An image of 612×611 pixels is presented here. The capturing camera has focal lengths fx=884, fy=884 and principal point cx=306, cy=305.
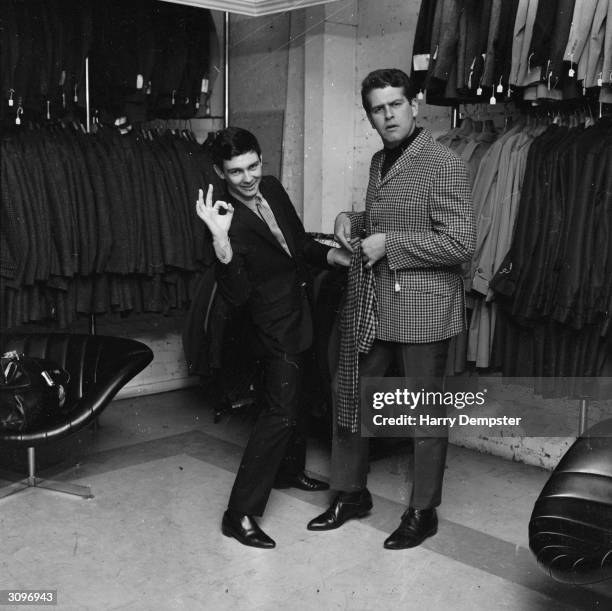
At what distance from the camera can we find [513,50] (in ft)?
11.7

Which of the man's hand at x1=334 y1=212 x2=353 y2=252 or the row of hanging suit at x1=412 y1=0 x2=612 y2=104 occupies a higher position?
the row of hanging suit at x1=412 y1=0 x2=612 y2=104

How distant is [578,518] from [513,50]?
1991 mm

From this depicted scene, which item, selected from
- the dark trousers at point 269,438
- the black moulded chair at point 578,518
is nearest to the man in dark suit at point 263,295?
the dark trousers at point 269,438

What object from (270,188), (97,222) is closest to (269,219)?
(270,188)

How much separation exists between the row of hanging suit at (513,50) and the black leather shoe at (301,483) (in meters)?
1.75

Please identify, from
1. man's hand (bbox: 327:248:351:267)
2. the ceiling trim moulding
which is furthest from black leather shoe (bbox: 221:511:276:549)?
the ceiling trim moulding

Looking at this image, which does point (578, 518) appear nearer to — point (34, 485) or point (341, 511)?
point (341, 511)

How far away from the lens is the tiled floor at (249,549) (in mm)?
2723

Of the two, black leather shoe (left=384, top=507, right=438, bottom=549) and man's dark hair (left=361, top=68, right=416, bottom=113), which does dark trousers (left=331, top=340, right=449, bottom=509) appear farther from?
man's dark hair (left=361, top=68, right=416, bottom=113)

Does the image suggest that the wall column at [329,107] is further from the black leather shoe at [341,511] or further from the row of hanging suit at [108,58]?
the black leather shoe at [341,511]

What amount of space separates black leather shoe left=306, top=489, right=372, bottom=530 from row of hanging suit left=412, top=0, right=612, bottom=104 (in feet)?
5.65

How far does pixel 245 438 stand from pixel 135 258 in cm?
104

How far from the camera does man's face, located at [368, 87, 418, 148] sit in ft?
9.61

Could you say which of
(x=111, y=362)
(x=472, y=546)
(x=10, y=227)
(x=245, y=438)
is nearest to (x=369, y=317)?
(x=472, y=546)
